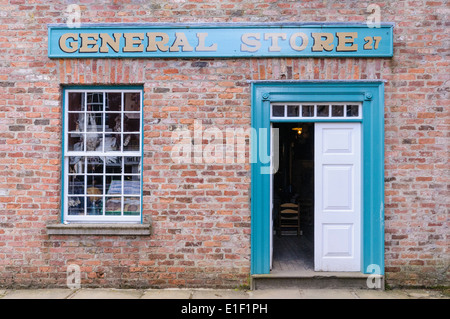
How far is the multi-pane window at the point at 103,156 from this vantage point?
577cm

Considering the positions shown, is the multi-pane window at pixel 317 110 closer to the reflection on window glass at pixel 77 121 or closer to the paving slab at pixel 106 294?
the reflection on window glass at pixel 77 121

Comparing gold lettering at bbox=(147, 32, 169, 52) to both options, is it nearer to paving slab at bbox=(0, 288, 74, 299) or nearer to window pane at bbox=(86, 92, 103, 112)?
window pane at bbox=(86, 92, 103, 112)

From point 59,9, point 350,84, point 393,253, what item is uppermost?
point 59,9

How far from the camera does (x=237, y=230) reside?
5.54 metres

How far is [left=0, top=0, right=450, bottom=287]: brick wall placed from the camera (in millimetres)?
5508

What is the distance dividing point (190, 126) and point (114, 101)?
1237 mm

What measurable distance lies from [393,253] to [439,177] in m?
1.28

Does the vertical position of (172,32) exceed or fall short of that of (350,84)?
it exceeds it

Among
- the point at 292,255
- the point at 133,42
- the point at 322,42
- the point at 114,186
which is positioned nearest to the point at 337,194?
the point at 292,255

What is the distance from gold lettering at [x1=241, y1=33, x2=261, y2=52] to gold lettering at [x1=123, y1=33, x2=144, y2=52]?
148 centimetres

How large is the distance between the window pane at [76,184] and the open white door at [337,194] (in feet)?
11.6

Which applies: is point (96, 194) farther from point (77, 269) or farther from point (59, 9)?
point (59, 9)

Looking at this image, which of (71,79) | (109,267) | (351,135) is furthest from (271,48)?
(109,267)

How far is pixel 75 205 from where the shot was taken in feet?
19.0
